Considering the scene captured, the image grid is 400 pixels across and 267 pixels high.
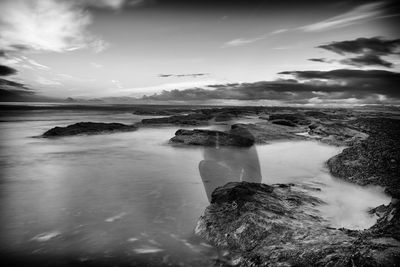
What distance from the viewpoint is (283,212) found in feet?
15.6

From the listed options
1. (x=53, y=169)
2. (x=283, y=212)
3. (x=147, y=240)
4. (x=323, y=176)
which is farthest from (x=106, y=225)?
(x=323, y=176)

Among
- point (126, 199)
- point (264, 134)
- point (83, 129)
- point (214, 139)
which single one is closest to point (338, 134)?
point (264, 134)

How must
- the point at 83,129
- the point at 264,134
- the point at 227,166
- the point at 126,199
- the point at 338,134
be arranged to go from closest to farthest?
the point at 126,199 < the point at 227,166 < the point at 264,134 < the point at 338,134 < the point at 83,129

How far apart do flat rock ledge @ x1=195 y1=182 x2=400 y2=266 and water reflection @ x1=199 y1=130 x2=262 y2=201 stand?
1.78 m

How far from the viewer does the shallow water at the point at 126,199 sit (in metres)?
4.46

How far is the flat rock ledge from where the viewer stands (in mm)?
2891

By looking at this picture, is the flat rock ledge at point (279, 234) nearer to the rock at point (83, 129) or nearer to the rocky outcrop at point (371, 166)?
the rocky outcrop at point (371, 166)

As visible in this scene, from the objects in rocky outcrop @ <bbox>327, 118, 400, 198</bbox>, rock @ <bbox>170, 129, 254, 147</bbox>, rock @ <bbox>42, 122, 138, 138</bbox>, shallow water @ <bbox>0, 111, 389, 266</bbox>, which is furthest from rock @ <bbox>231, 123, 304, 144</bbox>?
rock @ <bbox>42, 122, 138, 138</bbox>

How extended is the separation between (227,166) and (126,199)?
4.49 metres

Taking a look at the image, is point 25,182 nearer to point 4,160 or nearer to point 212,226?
point 4,160

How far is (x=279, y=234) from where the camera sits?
3.98 metres

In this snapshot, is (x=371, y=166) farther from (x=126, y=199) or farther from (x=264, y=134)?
(x=264, y=134)

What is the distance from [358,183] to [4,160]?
45.4 feet

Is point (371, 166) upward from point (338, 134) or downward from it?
upward
